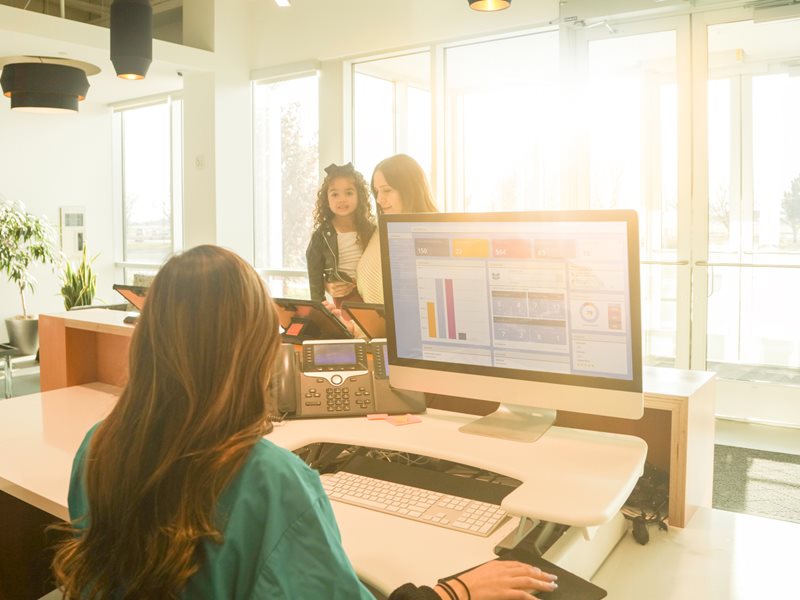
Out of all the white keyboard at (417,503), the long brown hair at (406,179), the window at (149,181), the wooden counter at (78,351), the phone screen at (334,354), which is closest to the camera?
the white keyboard at (417,503)

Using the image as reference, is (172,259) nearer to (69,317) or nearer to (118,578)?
(118,578)

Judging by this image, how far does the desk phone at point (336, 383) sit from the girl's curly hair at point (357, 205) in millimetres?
1815

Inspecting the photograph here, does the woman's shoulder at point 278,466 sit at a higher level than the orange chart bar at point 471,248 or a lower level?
lower

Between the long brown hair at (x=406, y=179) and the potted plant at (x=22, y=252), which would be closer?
the long brown hair at (x=406, y=179)

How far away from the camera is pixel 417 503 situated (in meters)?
1.39

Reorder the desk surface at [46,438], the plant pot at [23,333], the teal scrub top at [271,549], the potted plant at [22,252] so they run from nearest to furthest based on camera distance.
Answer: the teal scrub top at [271,549] < the desk surface at [46,438] < the potted plant at [22,252] < the plant pot at [23,333]

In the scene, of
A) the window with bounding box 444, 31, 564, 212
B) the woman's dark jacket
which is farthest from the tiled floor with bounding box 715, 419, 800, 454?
the woman's dark jacket

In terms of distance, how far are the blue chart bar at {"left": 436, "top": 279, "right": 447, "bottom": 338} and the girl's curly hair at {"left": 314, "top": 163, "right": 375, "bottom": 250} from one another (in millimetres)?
2035

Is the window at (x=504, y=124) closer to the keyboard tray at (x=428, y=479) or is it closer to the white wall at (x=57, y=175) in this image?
the keyboard tray at (x=428, y=479)

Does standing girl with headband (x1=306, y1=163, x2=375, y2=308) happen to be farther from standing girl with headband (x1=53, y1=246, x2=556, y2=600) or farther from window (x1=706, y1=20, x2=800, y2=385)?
standing girl with headband (x1=53, y1=246, x2=556, y2=600)

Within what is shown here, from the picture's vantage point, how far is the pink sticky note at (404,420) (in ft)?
5.53

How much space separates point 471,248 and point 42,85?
517cm

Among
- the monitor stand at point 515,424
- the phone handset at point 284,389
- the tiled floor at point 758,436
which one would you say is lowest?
the tiled floor at point 758,436

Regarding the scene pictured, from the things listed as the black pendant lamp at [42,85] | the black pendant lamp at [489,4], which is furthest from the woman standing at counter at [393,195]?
the black pendant lamp at [42,85]
